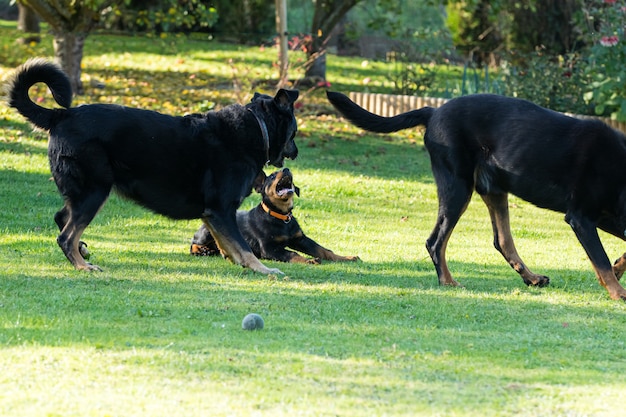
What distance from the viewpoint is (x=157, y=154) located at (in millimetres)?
7961

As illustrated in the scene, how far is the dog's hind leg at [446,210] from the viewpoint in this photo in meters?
7.85

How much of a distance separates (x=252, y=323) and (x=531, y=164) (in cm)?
300

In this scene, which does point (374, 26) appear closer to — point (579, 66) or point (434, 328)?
point (579, 66)

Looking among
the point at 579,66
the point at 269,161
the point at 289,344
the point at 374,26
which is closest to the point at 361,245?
the point at 269,161

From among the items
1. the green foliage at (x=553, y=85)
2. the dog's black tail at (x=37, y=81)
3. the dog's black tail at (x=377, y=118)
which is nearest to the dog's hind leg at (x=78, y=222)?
the dog's black tail at (x=37, y=81)

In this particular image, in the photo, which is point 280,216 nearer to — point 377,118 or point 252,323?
point 377,118

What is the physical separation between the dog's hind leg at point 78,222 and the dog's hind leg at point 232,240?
0.98 metres

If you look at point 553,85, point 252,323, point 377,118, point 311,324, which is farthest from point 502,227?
point 553,85

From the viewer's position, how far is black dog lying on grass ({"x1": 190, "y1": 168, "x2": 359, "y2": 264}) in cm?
888

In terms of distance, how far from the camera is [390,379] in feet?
16.5

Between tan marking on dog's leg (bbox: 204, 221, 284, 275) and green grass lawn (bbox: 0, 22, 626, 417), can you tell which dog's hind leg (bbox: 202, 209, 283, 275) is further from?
green grass lawn (bbox: 0, 22, 626, 417)

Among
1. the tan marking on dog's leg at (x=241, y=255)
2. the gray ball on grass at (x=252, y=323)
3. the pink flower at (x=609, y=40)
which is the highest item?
the pink flower at (x=609, y=40)

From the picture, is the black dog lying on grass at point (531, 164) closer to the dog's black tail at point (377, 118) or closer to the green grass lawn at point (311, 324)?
the dog's black tail at point (377, 118)

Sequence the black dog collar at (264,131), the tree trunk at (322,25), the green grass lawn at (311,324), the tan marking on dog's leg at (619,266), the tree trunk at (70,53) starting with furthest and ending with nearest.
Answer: the tree trunk at (322,25), the tree trunk at (70,53), the black dog collar at (264,131), the tan marking on dog's leg at (619,266), the green grass lawn at (311,324)
